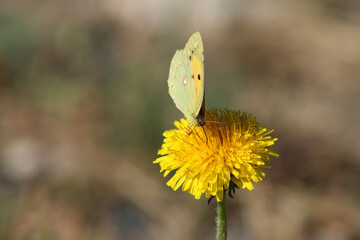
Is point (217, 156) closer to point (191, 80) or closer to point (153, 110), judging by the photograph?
point (191, 80)

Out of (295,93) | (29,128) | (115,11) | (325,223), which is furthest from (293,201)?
(115,11)

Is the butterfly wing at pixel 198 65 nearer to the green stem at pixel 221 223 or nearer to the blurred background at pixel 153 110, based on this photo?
the green stem at pixel 221 223

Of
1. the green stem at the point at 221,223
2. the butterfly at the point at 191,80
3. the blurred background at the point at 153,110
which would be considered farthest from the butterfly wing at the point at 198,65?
the blurred background at the point at 153,110

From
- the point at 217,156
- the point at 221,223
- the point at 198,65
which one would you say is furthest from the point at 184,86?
the point at 221,223

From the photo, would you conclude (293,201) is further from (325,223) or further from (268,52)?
(268,52)

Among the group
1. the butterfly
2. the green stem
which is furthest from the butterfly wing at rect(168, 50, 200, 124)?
the green stem

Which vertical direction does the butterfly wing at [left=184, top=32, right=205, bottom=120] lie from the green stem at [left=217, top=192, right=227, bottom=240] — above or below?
above

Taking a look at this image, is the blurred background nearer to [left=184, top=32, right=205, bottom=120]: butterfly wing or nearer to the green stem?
the green stem
